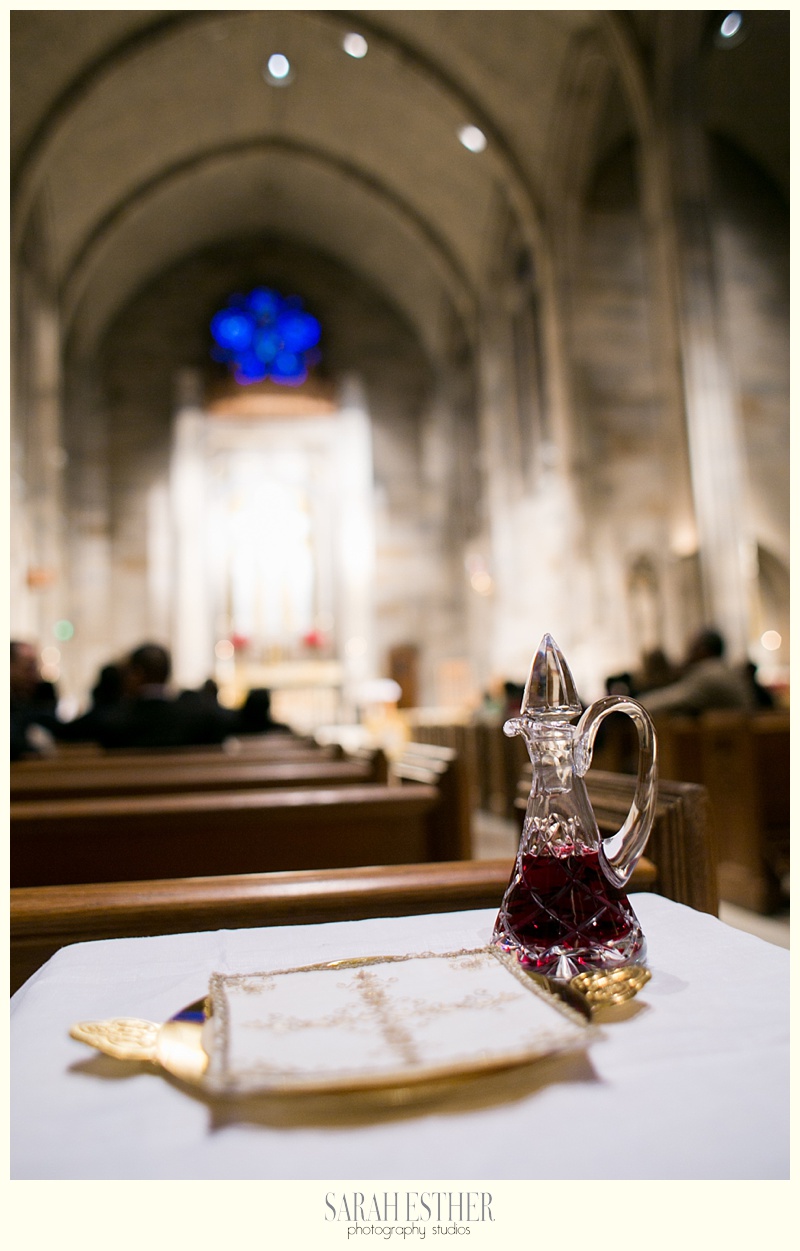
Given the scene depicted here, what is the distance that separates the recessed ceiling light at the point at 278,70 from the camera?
39.5 feet

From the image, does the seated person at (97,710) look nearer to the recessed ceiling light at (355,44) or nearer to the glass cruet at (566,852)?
the glass cruet at (566,852)

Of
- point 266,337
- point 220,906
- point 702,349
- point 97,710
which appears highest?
point 266,337

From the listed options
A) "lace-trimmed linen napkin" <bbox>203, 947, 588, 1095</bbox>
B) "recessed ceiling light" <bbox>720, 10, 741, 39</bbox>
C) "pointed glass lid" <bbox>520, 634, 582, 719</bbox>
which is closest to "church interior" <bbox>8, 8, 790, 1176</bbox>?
"pointed glass lid" <bbox>520, 634, 582, 719</bbox>

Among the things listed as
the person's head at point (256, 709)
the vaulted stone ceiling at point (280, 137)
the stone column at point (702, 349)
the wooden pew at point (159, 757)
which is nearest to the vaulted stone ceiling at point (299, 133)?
the vaulted stone ceiling at point (280, 137)

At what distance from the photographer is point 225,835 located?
1.83 metres

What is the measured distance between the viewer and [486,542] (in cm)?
1375

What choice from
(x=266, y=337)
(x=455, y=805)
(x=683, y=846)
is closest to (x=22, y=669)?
(x=455, y=805)

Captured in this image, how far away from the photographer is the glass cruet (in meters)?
0.68

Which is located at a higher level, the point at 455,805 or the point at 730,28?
the point at 730,28

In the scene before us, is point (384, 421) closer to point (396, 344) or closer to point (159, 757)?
point (396, 344)

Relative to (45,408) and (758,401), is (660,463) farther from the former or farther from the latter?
(45,408)

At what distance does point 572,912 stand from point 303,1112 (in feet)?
0.92

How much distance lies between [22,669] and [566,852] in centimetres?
375

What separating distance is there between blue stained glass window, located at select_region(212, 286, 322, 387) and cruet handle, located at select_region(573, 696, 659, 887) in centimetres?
1561
